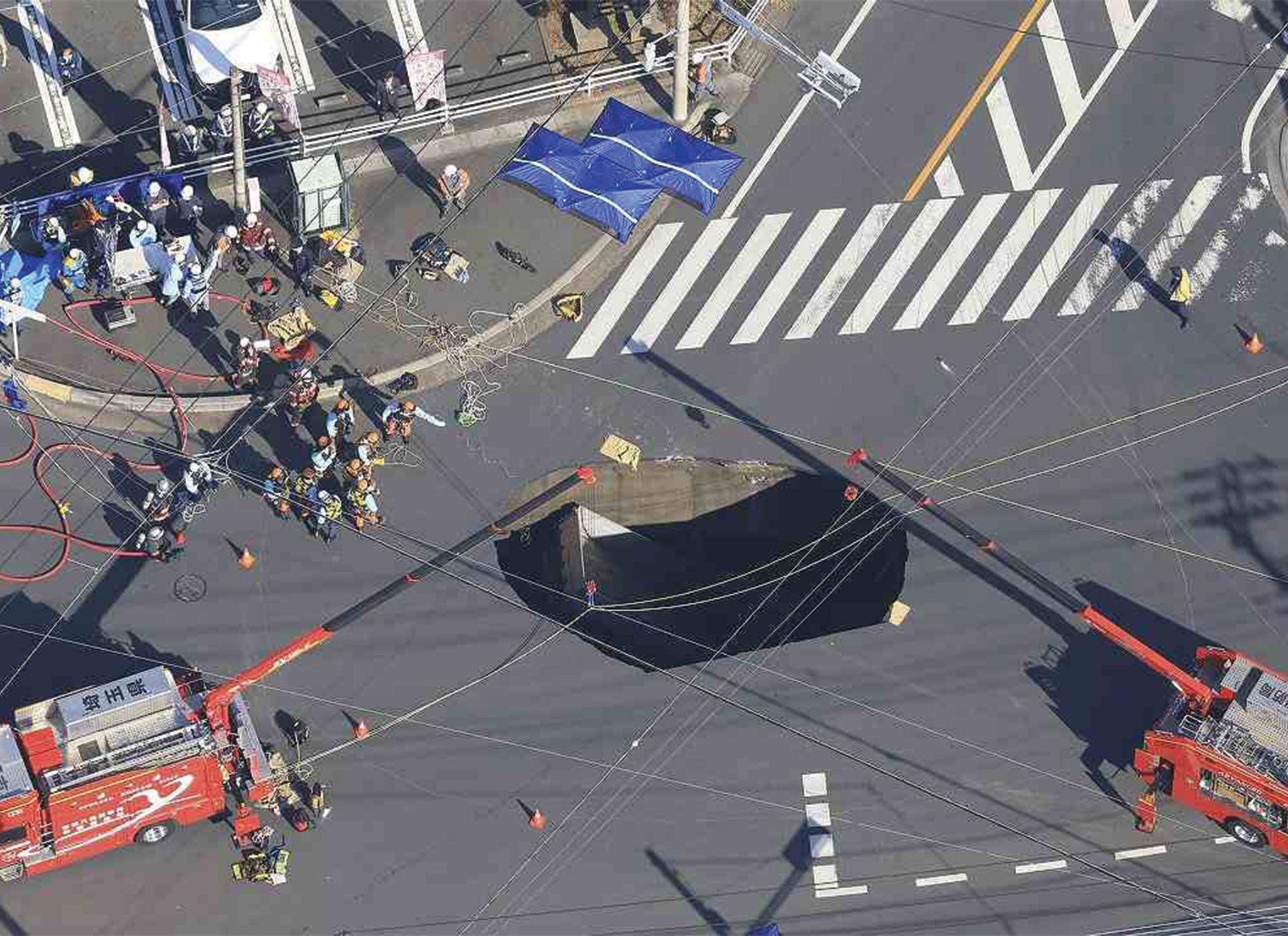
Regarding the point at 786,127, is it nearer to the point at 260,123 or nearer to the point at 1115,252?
the point at 1115,252

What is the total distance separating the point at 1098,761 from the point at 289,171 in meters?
27.7

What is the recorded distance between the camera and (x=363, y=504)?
39.2m

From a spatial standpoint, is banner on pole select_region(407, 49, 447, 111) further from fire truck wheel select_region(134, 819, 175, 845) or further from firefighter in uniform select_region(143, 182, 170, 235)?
fire truck wheel select_region(134, 819, 175, 845)

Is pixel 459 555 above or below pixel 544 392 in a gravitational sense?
below

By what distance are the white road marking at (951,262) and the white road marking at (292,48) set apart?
1887cm

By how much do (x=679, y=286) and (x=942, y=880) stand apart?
1789 cm

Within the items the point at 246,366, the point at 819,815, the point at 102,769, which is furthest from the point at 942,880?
the point at 246,366

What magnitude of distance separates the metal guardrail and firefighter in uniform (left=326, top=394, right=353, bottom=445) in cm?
750

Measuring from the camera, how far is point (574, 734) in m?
38.8

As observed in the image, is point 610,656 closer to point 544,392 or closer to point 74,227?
point 544,392

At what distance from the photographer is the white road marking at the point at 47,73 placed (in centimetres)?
4200

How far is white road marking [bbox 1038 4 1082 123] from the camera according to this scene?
140ft

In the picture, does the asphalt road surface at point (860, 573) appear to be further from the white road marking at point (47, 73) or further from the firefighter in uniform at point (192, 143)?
the firefighter in uniform at point (192, 143)

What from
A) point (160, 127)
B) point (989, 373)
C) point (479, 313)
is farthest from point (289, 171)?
point (989, 373)
